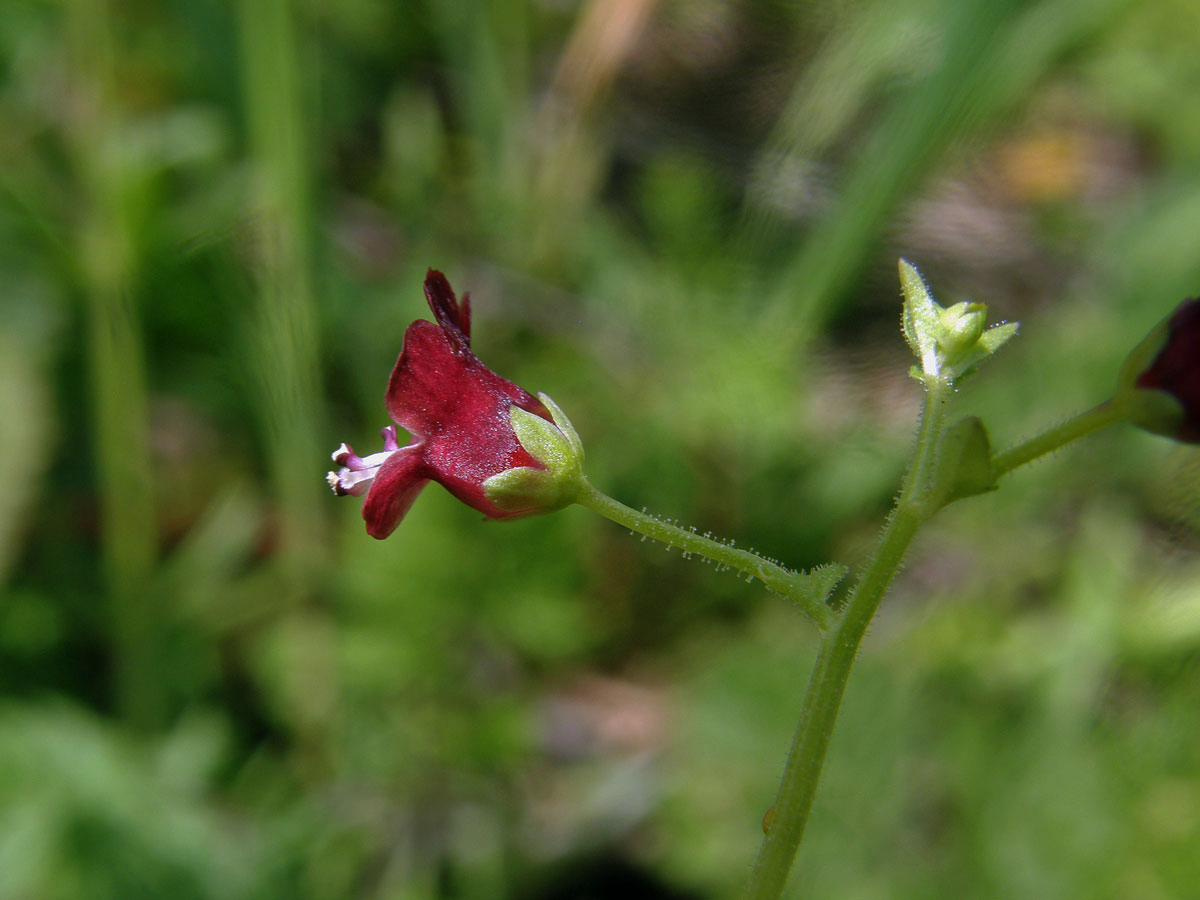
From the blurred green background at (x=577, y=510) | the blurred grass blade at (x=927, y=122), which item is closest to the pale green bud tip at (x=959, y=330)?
the blurred green background at (x=577, y=510)

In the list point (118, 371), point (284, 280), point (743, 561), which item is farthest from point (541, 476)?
point (118, 371)

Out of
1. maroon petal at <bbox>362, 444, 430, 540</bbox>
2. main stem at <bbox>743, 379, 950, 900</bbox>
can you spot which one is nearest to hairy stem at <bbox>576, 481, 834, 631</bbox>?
main stem at <bbox>743, 379, 950, 900</bbox>

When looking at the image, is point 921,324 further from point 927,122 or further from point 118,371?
point 118,371

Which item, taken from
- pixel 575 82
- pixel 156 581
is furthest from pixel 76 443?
pixel 575 82

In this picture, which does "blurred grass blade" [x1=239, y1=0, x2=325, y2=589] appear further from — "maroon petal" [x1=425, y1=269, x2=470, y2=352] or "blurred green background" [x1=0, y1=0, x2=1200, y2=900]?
"maroon petal" [x1=425, y1=269, x2=470, y2=352]

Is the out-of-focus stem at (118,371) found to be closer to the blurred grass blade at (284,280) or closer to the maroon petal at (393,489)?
the blurred grass blade at (284,280)
